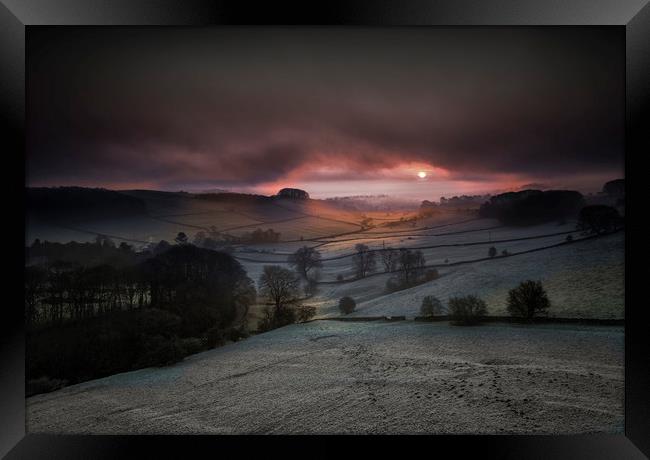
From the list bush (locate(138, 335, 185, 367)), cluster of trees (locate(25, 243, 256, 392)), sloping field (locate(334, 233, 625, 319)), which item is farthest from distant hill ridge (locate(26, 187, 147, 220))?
sloping field (locate(334, 233, 625, 319))

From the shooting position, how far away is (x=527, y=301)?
10.4ft

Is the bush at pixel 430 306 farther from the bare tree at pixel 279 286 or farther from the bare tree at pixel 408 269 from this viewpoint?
the bare tree at pixel 279 286

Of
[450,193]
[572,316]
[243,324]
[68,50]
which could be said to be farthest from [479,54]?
[68,50]

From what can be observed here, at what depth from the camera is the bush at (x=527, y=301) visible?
3.15 m

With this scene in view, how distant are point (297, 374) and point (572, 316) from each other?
2.14 metres

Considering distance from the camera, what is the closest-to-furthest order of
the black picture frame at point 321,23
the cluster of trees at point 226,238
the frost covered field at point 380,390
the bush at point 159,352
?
the black picture frame at point 321,23, the frost covered field at point 380,390, the bush at point 159,352, the cluster of trees at point 226,238

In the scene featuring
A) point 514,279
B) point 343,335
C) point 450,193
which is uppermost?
point 450,193

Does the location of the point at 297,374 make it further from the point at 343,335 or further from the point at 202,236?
the point at 202,236

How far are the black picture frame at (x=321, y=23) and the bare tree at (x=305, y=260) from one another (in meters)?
1.22

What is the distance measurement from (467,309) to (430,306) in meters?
0.28

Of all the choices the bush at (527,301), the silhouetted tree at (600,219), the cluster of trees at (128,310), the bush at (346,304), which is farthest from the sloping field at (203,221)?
the silhouetted tree at (600,219)

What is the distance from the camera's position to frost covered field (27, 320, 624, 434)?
2.94 meters

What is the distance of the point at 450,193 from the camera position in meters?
3.21

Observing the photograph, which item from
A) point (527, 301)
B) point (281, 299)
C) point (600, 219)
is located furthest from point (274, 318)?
point (600, 219)
